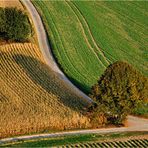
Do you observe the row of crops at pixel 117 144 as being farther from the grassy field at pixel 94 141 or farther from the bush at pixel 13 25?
the bush at pixel 13 25

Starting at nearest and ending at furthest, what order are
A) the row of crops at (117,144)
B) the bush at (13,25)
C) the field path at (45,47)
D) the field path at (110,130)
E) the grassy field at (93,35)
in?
the row of crops at (117,144) < the field path at (110,130) < the field path at (45,47) < the grassy field at (93,35) < the bush at (13,25)

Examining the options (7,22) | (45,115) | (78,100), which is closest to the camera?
(45,115)

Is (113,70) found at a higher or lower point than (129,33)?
lower

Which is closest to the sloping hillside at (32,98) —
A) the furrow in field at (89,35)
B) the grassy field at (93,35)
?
the grassy field at (93,35)

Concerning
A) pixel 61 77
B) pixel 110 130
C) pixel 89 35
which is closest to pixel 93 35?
pixel 89 35

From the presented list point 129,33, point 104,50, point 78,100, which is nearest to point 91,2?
point 129,33

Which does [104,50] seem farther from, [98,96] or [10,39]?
[98,96]

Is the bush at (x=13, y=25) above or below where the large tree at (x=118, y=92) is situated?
above
